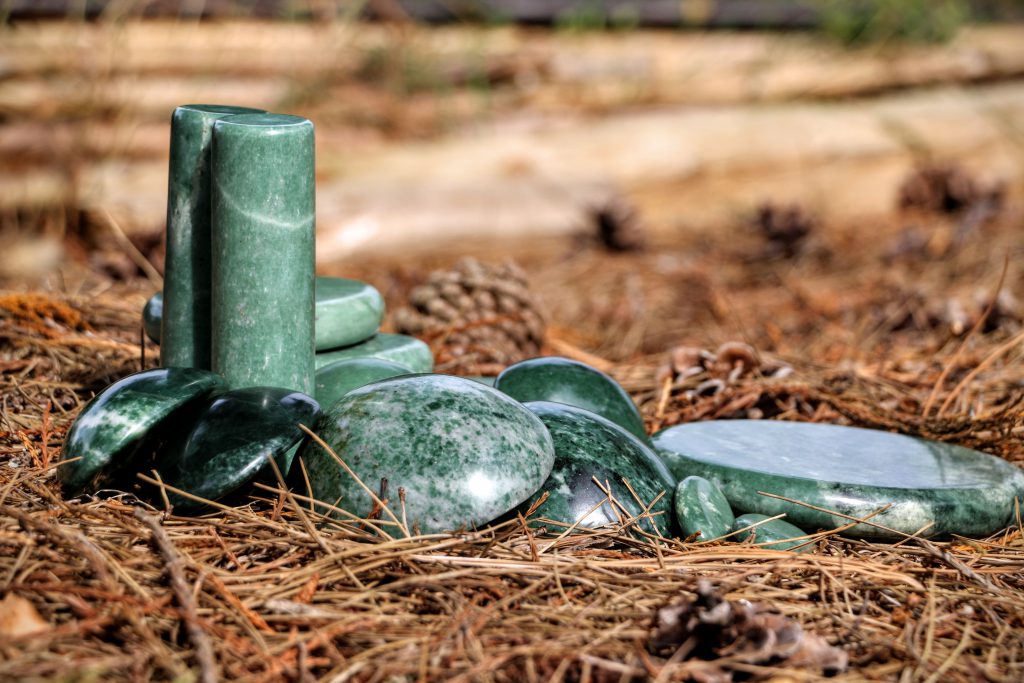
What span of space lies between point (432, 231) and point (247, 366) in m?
2.57

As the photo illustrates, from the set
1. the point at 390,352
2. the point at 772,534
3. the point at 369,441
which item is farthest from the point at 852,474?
the point at 390,352

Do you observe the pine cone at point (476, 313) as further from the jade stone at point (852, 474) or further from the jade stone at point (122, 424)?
the jade stone at point (122, 424)

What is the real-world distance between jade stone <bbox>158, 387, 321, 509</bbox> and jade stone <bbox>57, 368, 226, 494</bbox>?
56mm

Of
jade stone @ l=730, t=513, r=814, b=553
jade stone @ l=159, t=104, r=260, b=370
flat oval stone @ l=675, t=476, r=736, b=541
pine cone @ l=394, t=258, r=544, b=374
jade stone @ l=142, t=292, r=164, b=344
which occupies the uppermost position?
jade stone @ l=159, t=104, r=260, b=370

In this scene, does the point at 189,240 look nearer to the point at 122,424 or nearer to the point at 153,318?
the point at 153,318

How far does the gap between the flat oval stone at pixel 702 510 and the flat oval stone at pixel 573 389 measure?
11.9 inches

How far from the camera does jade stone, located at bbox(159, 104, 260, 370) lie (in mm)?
2037

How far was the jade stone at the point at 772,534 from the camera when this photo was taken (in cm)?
183

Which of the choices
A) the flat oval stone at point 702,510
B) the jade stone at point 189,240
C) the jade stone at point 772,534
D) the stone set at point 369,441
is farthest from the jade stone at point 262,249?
the jade stone at point 772,534

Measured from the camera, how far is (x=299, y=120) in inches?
78.2

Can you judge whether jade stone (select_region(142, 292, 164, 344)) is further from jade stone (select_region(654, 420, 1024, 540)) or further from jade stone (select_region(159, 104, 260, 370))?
jade stone (select_region(654, 420, 1024, 540))

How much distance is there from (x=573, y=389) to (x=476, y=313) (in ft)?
2.74

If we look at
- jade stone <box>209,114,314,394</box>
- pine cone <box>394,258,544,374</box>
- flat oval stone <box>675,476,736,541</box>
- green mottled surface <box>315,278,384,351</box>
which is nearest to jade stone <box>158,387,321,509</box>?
jade stone <box>209,114,314,394</box>

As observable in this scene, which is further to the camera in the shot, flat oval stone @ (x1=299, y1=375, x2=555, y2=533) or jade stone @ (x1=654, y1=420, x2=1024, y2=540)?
jade stone @ (x1=654, y1=420, x2=1024, y2=540)
